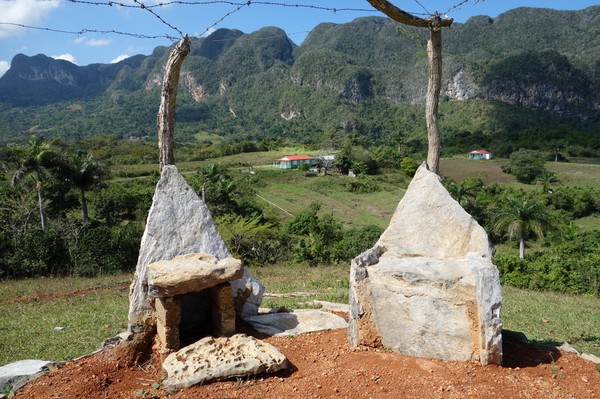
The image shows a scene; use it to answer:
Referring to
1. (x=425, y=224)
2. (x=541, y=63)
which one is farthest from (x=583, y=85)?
(x=425, y=224)

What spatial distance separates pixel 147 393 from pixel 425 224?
4.63 m

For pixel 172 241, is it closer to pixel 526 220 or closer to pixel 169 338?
pixel 169 338

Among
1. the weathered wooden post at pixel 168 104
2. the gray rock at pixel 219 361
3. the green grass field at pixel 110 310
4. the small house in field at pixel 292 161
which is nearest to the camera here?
the gray rock at pixel 219 361

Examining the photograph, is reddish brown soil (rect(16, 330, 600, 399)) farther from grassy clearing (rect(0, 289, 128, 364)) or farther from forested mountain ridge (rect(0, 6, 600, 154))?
forested mountain ridge (rect(0, 6, 600, 154))

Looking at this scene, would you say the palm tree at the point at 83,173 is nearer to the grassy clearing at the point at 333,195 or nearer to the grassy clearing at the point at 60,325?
the grassy clearing at the point at 333,195

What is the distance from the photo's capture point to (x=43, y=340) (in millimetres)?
9445

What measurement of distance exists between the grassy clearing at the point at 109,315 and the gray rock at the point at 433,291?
2382 millimetres

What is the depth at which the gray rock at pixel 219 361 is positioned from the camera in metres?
5.81

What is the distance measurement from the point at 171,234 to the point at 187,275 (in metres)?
1.29

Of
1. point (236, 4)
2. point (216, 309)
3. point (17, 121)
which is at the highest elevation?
point (17, 121)

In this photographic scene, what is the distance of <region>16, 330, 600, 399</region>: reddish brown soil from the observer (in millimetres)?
5496

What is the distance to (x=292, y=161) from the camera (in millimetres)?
72188

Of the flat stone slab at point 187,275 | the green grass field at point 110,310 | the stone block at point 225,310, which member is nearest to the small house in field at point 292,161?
the green grass field at point 110,310

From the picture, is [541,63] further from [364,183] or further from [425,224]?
[425,224]
